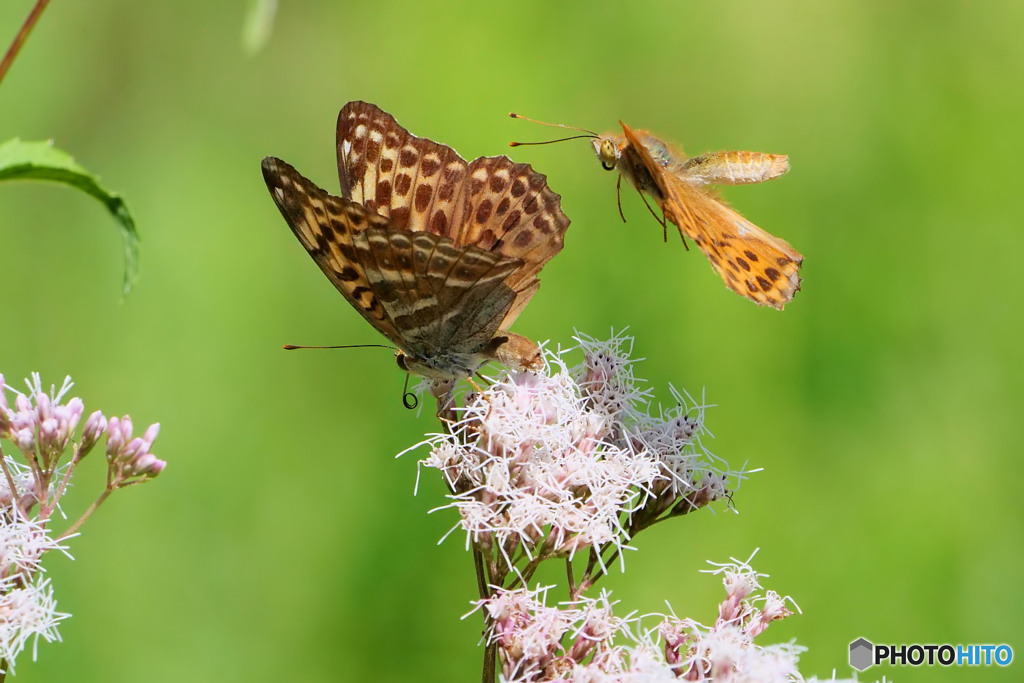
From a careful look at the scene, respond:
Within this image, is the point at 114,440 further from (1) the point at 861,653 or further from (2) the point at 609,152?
(1) the point at 861,653

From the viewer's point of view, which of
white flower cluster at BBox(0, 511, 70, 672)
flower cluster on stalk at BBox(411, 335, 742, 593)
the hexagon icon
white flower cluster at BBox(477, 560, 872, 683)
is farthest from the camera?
the hexagon icon

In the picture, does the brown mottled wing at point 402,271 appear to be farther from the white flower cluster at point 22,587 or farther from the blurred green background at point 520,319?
the blurred green background at point 520,319

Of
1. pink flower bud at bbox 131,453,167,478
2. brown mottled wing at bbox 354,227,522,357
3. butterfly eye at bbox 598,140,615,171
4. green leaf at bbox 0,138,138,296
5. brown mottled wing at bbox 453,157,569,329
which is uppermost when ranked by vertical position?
butterfly eye at bbox 598,140,615,171

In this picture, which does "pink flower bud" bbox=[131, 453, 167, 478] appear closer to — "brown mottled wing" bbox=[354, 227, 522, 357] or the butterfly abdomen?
"brown mottled wing" bbox=[354, 227, 522, 357]

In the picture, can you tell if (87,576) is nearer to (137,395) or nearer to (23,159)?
(137,395)

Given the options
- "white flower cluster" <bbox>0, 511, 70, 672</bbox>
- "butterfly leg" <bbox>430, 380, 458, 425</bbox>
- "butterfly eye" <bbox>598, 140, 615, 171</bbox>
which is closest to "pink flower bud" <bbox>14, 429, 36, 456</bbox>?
"white flower cluster" <bbox>0, 511, 70, 672</bbox>

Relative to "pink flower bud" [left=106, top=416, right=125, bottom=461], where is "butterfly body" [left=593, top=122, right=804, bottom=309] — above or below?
above

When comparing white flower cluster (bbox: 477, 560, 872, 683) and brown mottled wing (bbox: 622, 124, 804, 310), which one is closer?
white flower cluster (bbox: 477, 560, 872, 683)

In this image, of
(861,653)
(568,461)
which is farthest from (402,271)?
(861,653)
